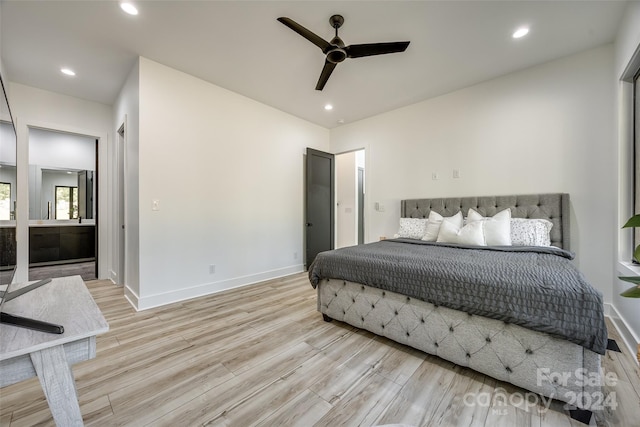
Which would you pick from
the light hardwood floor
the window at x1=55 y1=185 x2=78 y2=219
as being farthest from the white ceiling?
the window at x1=55 y1=185 x2=78 y2=219

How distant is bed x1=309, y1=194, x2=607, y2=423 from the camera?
1.29 metres

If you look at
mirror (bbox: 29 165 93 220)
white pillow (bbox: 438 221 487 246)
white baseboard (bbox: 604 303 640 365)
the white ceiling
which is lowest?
white baseboard (bbox: 604 303 640 365)

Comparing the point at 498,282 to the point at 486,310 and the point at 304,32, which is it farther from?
the point at 304,32

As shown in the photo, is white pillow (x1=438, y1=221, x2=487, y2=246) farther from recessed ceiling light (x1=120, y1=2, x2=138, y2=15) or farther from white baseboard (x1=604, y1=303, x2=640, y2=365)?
recessed ceiling light (x1=120, y1=2, x2=138, y2=15)

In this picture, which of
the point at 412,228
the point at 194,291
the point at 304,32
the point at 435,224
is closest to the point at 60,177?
the point at 194,291

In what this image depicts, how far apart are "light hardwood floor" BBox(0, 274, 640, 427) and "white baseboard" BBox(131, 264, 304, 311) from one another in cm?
37

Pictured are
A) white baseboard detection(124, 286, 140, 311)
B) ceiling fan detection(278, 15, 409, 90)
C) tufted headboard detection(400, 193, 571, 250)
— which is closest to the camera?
ceiling fan detection(278, 15, 409, 90)

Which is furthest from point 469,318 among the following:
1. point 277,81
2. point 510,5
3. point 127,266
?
point 127,266

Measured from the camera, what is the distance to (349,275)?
7.20ft

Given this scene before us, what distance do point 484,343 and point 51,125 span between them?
5.46 m

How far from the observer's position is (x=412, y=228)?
3.41m

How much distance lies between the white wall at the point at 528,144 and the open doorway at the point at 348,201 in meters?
1.42

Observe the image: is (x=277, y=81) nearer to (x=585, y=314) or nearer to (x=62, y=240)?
(x=585, y=314)

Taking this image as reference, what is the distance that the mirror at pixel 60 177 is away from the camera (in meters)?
5.04
